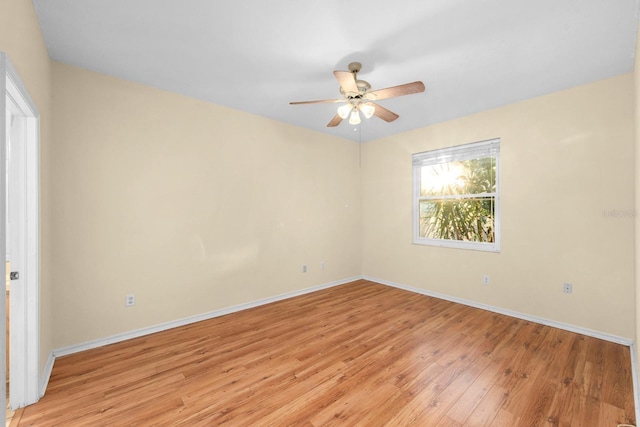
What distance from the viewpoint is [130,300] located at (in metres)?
2.72

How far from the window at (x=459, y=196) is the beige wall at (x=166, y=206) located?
1699 mm

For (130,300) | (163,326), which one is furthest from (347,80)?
(163,326)

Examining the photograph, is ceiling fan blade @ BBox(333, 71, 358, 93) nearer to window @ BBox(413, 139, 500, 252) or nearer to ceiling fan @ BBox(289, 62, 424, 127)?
ceiling fan @ BBox(289, 62, 424, 127)

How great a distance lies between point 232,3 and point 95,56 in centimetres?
144

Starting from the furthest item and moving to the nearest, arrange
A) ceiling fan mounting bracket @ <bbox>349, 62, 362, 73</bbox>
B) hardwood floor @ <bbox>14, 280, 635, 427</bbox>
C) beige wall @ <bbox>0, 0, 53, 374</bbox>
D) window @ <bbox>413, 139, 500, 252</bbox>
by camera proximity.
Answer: window @ <bbox>413, 139, 500, 252</bbox>
ceiling fan mounting bracket @ <bbox>349, 62, 362, 73</bbox>
hardwood floor @ <bbox>14, 280, 635, 427</bbox>
beige wall @ <bbox>0, 0, 53, 374</bbox>

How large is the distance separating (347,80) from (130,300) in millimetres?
2868

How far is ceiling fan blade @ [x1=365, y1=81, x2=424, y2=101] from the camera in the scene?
2056 mm

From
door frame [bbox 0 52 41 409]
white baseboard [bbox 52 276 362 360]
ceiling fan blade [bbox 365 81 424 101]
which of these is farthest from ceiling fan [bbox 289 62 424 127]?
white baseboard [bbox 52 276 362 360]

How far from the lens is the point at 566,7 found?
5.78ft

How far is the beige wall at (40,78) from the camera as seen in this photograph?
4.49ft

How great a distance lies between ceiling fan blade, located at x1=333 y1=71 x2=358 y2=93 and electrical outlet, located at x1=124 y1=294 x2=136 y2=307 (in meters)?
2.79

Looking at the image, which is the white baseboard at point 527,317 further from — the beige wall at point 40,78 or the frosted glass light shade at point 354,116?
the beige wall at point 40,78

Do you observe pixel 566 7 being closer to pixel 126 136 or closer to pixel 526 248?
pixel 526 248

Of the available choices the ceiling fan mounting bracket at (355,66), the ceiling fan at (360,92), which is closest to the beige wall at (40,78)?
the ceiling fan at (360,92)
